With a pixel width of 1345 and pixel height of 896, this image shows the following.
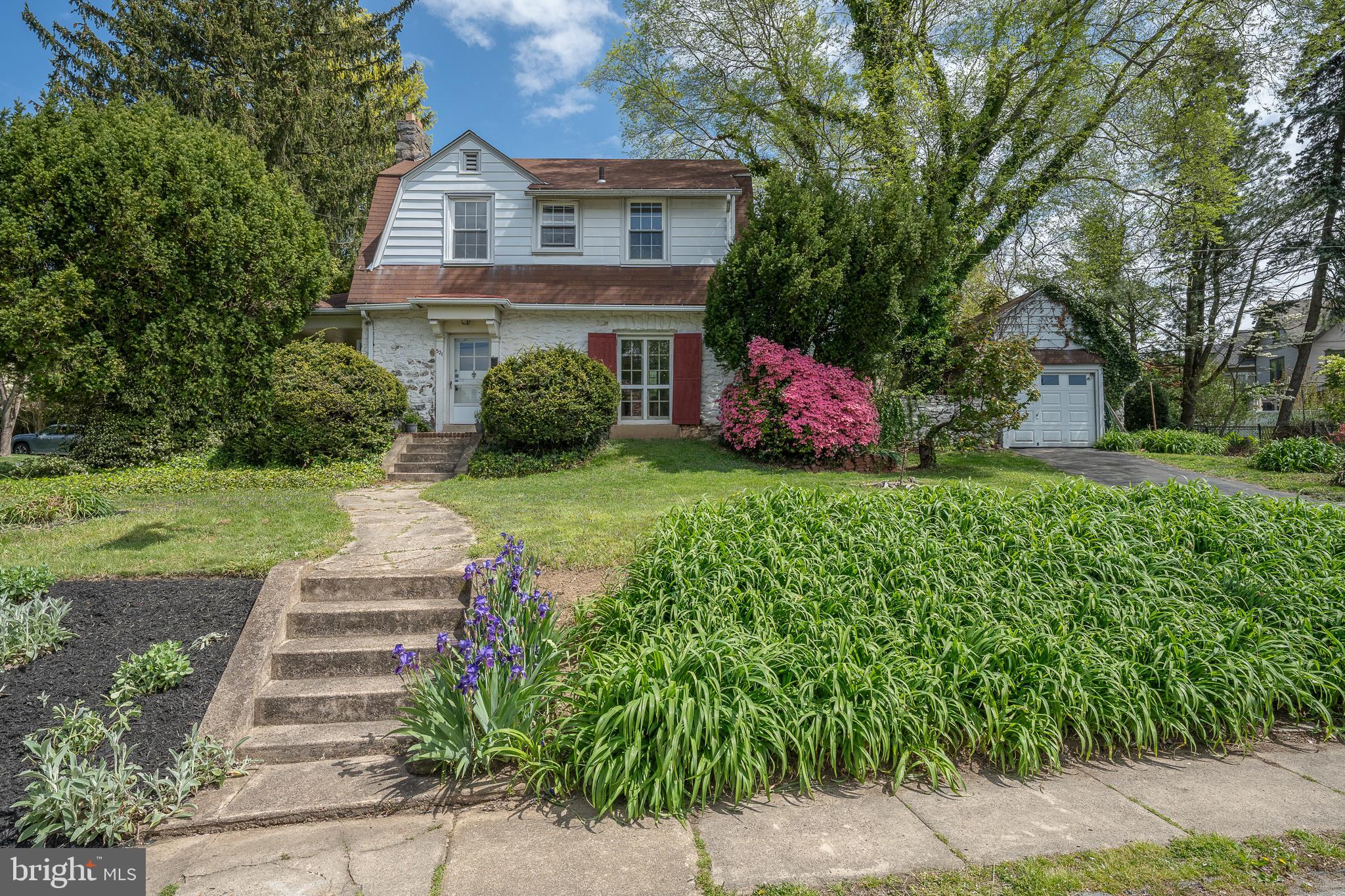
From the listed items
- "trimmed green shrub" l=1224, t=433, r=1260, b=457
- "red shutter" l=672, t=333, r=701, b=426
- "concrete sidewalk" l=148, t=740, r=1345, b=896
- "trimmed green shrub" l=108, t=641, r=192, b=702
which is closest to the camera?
"concrete sidewalk" l=148, t=740, r=1345, b=896

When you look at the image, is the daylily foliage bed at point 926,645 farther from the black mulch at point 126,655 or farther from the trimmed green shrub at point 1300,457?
the trimmed green shrub at point 1300,457

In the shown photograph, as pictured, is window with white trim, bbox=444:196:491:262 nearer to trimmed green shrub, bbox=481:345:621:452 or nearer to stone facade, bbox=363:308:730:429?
stone facade, bbox=363:308:730:429

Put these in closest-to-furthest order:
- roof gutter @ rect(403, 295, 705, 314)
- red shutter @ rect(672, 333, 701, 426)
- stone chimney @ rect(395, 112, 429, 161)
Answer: roof gutter @ rect(403, 295, 705, 314) → red shutter @ rect(672, 333, 701, 426) → stone chimney @ rect(395, 112, 429, 161)

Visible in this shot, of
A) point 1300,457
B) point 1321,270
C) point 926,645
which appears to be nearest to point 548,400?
point 926,645

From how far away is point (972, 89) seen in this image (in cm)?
1358

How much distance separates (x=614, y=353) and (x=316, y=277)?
557 centimetres

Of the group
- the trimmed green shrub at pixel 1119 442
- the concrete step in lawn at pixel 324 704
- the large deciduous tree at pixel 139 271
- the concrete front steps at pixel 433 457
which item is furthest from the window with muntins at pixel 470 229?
the trimmed green shrub at pixel 1119 442

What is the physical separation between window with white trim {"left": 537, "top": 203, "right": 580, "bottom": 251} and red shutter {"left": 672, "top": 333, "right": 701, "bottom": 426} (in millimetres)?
3211

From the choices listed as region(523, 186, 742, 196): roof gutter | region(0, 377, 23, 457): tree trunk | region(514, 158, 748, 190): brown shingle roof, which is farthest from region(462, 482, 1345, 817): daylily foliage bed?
region(0, 377, 23, 457): tree trunk

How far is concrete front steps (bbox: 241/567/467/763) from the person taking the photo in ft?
11.0

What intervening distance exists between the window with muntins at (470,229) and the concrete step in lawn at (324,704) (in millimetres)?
11848

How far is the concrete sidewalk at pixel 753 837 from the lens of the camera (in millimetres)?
2418

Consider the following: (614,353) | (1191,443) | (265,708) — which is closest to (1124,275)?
(1191,443)

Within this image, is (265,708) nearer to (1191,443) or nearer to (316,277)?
(316,277)
